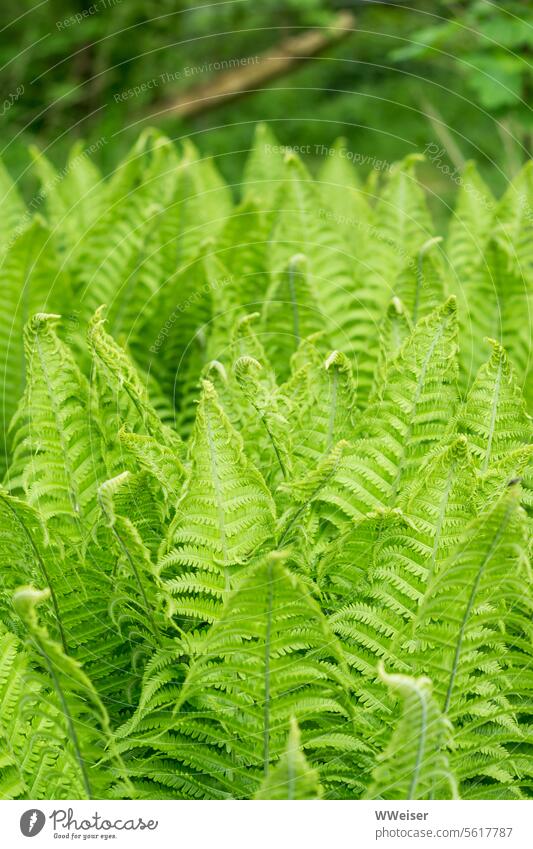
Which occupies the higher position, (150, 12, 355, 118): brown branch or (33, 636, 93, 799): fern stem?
(150, 12, 355, 118): brown branch

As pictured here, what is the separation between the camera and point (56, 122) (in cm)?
415

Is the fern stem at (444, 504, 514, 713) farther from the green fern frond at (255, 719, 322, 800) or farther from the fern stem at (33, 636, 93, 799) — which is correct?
the fern stem at (33, 636, 93, 799)

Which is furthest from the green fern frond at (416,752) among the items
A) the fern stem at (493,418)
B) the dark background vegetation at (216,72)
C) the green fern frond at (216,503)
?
the dark background vegetation at (216,72)

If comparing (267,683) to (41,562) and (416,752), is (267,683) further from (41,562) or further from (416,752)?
(41,562)

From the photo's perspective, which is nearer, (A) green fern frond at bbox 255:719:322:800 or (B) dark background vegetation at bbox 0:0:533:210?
(A) green fern frond at bbox 255:719:322:800

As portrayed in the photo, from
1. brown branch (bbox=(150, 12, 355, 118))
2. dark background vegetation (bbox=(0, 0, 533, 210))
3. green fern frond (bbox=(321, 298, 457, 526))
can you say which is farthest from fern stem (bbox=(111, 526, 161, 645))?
brown branch (bbox=(150, 12, 355, 118))

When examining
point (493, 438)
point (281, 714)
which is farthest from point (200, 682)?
point (493, 438)

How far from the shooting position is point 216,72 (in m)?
4.09

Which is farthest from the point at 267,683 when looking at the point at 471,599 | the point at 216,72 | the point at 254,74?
the point at 216,72

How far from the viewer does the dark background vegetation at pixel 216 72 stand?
351cm

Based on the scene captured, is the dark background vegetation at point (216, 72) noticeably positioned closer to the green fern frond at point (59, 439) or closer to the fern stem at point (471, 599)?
the green fern frond at point (59, 439)

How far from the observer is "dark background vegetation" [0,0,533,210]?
3.51m
